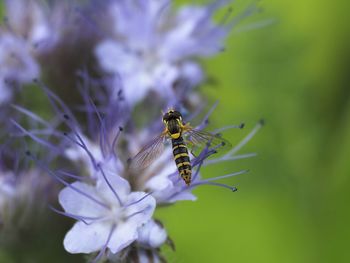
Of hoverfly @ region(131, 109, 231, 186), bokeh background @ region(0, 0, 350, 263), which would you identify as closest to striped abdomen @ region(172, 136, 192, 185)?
hoverfly @ region(131, 109, 231, 186)

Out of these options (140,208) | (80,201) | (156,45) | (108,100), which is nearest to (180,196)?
(140,208)

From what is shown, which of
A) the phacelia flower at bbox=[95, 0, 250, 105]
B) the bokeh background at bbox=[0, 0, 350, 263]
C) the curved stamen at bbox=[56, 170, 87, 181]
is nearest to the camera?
the curved stamen at bbox=[56, 170, 87, 181]

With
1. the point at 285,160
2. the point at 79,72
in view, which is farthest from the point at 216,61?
the point at 79,72

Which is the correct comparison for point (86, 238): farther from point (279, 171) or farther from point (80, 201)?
point (279, 171)

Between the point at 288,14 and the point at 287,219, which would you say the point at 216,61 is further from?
the point at 287,219

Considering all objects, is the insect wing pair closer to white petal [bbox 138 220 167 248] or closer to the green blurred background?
white petal [bbox 138 220 167 248]

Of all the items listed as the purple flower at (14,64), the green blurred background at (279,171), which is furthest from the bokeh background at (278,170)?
the purple flower at (14,64)
